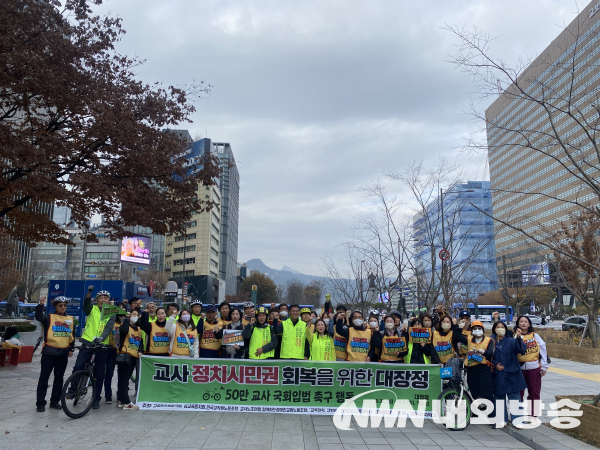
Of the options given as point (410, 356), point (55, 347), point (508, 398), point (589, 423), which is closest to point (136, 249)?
point (55, 347)

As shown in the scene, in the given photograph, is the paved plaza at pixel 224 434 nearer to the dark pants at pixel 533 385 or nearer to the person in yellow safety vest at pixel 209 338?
the dark pants at pixel 533 385

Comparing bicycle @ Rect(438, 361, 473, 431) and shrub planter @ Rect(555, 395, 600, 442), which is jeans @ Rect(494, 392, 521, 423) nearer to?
bicycle @ Rect(438, 361, 473, 431)

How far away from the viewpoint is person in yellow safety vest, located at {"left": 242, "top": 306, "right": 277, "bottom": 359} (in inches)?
311

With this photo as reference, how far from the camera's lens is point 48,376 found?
7418 mm

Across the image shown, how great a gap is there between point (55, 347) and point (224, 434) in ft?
11.4

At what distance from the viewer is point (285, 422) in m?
7.00

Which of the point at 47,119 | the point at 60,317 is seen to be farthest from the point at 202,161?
the point at 60,317

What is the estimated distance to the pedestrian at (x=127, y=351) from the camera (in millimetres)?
7801

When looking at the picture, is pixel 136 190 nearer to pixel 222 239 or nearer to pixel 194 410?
pixel 194 410

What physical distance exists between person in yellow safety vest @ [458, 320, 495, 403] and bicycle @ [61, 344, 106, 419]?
6439 millimetres

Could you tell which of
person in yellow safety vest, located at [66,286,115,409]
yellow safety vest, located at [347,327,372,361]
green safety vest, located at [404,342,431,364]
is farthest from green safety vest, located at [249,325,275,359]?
person in yellow safety vest, located at [66,286,115,409]

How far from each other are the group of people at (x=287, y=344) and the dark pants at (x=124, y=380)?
18mm

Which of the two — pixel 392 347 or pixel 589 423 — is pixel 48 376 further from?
pixel 589 423

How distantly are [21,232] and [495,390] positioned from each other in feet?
39.6
